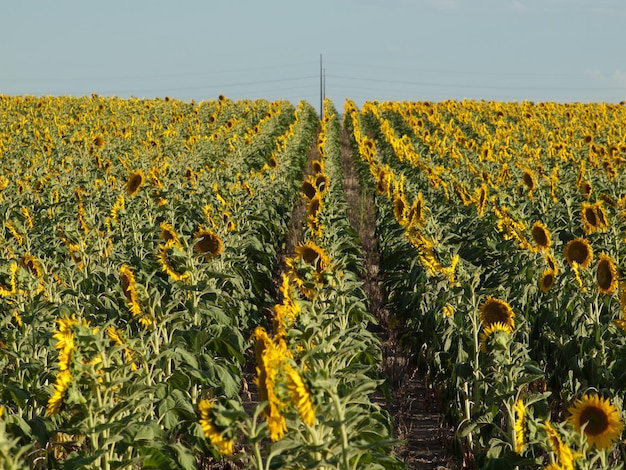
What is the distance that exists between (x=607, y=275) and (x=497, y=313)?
1.04m

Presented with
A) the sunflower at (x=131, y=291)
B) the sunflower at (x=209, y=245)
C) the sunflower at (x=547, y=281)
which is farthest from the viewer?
the sunflower at (x=209, y=245)

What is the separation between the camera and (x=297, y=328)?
13.7ft

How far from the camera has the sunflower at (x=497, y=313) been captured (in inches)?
182

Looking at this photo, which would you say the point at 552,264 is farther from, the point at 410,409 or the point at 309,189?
the point at 309,189

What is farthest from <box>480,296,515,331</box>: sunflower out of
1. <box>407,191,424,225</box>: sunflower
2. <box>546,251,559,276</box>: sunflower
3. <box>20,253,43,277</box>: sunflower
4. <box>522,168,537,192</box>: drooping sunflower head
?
<box>522,168,537,192</box>: drooping sunflower head

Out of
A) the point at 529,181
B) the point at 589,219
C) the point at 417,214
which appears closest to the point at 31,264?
the point at 417,214

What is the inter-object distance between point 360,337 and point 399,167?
35.8 feet

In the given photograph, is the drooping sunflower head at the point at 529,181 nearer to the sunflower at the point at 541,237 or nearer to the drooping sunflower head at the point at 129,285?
the sunflower at the point at 541,237

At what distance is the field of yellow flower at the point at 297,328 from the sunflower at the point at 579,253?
11mm

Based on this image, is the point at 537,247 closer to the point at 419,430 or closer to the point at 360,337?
the point at 419,430

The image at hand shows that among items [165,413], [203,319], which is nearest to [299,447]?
[165,413]

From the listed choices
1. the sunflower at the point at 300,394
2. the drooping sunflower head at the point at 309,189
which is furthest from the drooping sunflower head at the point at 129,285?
the drooping sunflower head at the point at 309,189

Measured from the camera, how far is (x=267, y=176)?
12016 mm

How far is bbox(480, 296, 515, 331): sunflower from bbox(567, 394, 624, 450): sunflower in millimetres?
1390
